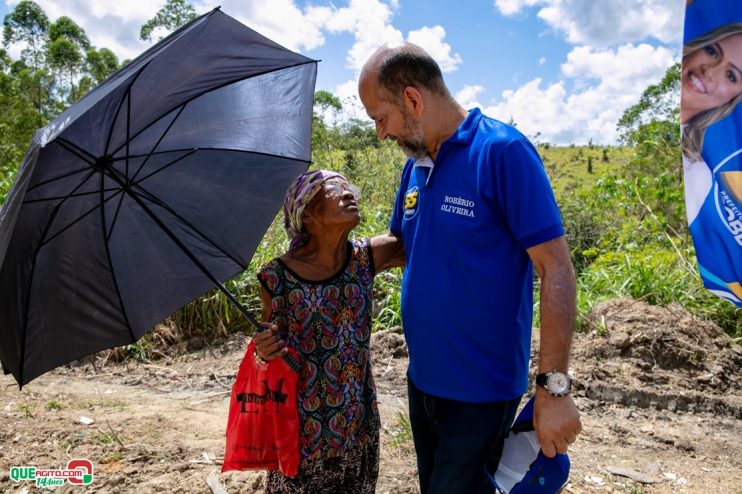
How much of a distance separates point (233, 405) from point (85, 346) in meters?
0.62

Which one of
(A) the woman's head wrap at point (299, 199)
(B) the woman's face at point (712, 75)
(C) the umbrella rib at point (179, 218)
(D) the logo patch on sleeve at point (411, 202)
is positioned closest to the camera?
(B) the woman's face at point (712, 75)

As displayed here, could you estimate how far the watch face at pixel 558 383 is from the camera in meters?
1.51

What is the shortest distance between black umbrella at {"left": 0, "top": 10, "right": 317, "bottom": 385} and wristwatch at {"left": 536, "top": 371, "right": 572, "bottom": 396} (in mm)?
1141

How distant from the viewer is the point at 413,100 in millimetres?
1761

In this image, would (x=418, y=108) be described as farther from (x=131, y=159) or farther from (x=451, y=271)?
(x=131, y=159)

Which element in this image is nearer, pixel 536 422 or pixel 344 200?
pixel 536 422

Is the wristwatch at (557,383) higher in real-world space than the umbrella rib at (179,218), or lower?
lower

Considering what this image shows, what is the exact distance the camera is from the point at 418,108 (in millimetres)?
1774

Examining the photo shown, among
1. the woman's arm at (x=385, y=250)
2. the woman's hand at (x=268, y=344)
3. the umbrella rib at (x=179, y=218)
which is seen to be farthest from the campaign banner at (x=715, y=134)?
the umbrella rib at (x=179, y=218)

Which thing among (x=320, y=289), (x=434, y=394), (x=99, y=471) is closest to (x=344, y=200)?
(x=320, y=289)

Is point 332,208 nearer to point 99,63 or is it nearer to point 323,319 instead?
point 323,319

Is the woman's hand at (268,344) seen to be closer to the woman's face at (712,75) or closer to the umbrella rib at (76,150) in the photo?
the umbrella rib at (76,150)

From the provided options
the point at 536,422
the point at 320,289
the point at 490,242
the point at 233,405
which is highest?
the point at 490,242

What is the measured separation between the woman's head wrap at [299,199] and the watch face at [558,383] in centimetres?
102
